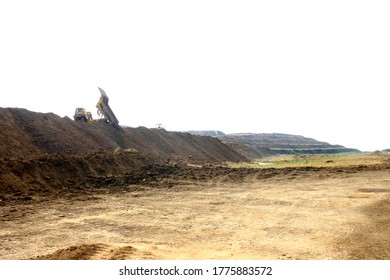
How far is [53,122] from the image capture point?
2884 centimetres

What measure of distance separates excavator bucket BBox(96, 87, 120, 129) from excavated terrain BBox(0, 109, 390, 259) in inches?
361

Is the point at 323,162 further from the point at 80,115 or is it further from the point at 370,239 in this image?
the point at 370,239

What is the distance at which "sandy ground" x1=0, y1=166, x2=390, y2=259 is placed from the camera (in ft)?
22.8

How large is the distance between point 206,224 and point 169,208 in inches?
119

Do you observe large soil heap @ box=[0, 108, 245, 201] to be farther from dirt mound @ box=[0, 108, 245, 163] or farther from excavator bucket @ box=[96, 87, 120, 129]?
excavator bucket @ box=[96, 87, 120, 129]

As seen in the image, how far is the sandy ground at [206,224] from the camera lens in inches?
274

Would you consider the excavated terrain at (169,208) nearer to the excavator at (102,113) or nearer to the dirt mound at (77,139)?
the dirt mound at (77,139)

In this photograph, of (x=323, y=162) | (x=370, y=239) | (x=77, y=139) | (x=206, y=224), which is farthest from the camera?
(x=323, y=162)

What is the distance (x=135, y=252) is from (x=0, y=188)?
1022 cm

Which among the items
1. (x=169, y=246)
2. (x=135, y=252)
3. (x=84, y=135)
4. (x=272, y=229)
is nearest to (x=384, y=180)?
(x=272, y=229)

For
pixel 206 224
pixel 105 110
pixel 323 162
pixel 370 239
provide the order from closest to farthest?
pixel 370 239 → pixel 206 224 → pixel 323 162 → pixel 105 110

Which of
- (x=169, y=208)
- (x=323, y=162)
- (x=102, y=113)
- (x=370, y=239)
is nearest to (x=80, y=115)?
(x=102, y=113)

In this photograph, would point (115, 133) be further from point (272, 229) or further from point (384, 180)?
point (272, 229)

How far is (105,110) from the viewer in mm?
36562
